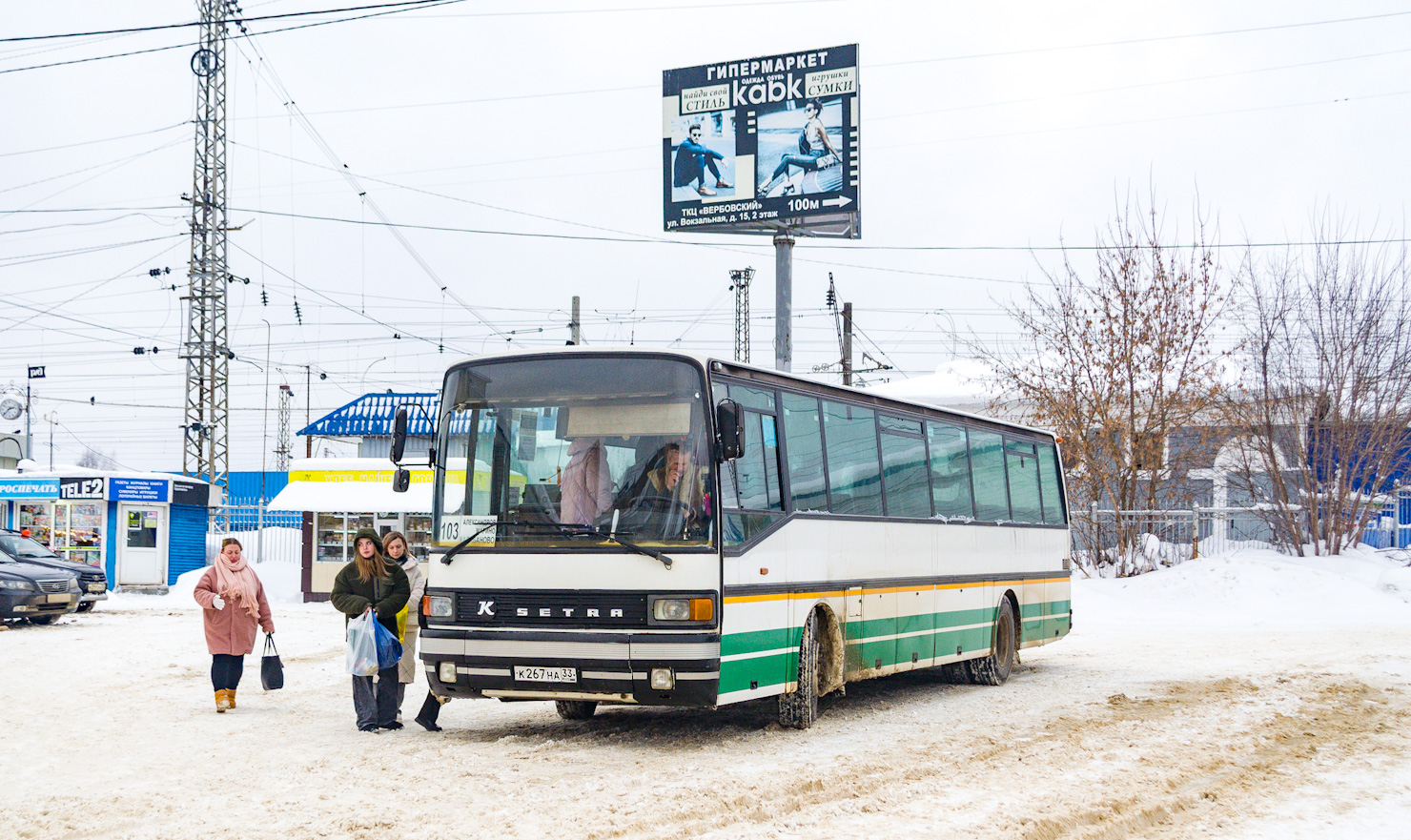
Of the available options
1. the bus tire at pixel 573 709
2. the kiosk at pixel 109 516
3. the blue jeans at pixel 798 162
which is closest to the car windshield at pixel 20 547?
the kiosk at pixel 109 516

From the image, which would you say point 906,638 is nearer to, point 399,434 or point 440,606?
point 440,606

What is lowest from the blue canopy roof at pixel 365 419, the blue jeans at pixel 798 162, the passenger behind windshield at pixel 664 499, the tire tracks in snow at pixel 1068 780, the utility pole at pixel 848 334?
the tire tracks in snow at pixel 1068 780

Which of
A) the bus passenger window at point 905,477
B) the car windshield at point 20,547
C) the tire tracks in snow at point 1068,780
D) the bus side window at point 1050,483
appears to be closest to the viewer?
the tire tracks in snow at point 1068,780

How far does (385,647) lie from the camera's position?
1171 cm

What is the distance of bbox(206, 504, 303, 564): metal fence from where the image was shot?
36.5m

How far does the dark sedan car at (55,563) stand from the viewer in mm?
27172

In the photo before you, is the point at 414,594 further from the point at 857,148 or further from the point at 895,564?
the point at 857,148

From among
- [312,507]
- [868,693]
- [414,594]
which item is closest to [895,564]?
[868,693]

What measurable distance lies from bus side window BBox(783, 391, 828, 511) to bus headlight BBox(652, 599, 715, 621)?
171 cm

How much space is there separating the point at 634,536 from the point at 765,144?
864 inches

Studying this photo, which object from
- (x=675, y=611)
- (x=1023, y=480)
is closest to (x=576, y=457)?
(x=675, y=611)

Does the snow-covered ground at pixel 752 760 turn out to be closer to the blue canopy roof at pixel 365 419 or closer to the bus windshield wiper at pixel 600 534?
the bus windshield wiper at pixel 600 534

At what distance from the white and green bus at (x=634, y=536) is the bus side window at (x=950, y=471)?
8.39 ft

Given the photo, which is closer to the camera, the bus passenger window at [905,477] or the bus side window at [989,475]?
the bus passenger window at [905,477]
